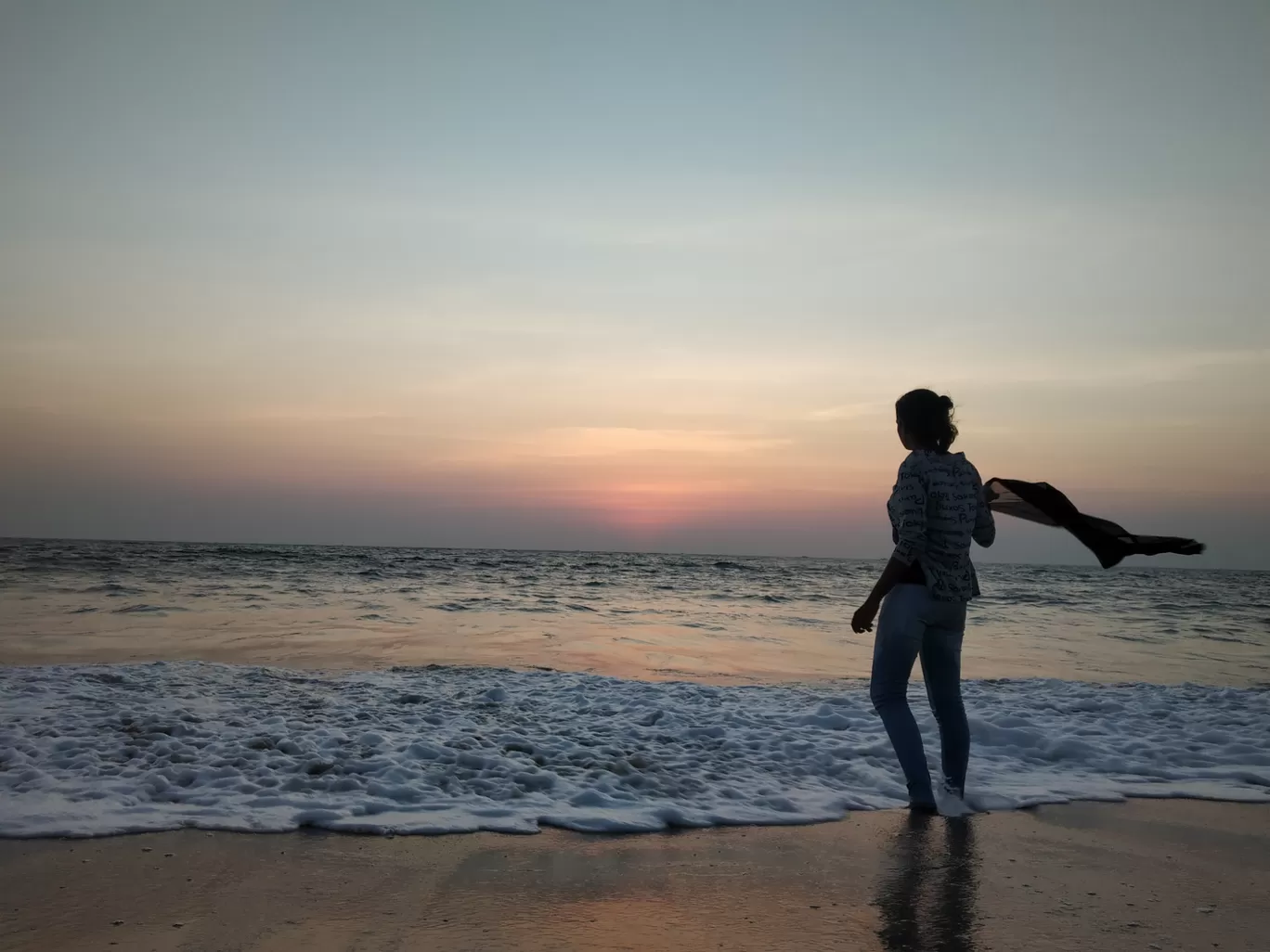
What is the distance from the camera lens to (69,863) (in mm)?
3332

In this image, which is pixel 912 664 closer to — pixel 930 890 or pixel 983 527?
pixel 983 527

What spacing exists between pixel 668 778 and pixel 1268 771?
3927 mm

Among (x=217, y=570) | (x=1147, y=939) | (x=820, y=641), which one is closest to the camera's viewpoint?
(x=1147, y=939)

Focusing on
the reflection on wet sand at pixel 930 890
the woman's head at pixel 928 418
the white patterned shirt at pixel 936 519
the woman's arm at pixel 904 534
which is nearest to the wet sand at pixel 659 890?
the reflection on wet sand at pixel 930 890

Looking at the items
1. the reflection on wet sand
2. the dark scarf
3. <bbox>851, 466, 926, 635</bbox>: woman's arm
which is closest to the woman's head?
<bbox>851, 466, 926, 635</bbox>: woman's arm

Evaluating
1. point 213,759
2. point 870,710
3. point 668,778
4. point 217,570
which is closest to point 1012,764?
point 870,710

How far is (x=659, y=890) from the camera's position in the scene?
3193 millimetres

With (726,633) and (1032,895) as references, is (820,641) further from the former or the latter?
(1032,895)

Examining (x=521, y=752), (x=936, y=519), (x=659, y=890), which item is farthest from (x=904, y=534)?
(x=521, y=752)

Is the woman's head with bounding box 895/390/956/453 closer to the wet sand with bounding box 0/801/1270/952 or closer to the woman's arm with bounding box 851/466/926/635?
the woman's arm with bounding box 851/466/926/635

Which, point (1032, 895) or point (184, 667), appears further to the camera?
point (184, 667)

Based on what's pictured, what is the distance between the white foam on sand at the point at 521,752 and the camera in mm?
4203

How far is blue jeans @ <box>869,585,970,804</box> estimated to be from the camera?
422cm

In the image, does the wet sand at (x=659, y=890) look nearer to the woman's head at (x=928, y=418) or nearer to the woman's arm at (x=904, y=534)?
the woman's arm at (x=904, y=534)
